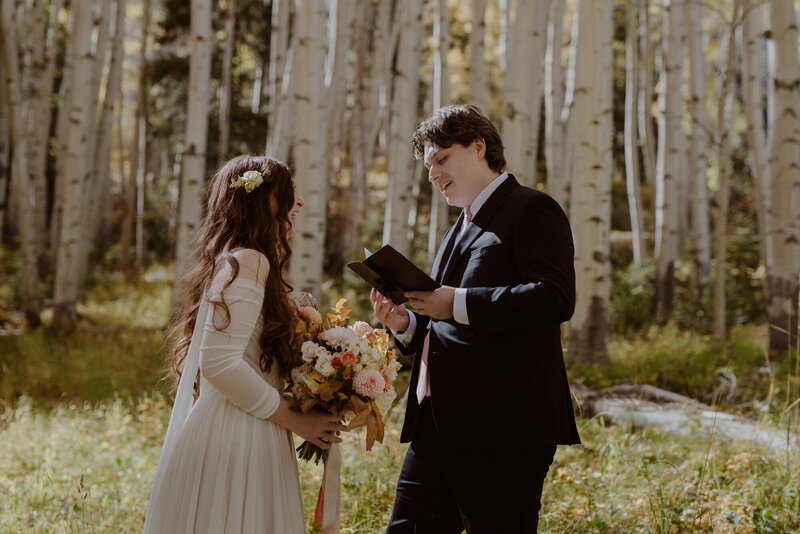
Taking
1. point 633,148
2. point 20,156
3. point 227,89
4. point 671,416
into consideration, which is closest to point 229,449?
point 671,416

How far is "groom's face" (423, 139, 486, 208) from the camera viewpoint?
236cm

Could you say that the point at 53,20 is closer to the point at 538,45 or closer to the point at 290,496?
the point at 538,45

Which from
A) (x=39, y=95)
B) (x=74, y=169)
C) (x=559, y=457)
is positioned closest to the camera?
(x=559, y=457)

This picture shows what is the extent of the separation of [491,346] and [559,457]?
2.41m

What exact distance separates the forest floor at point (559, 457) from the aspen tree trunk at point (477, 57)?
5.05 metres

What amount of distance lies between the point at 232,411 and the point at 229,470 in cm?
19

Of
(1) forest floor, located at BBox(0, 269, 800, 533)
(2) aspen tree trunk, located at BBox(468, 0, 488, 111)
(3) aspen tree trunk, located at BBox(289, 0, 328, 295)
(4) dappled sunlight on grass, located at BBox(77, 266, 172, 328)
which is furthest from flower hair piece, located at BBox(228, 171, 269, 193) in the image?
(4) dappled sunlight on grass, located at BBox(77, 266, 172, 328)

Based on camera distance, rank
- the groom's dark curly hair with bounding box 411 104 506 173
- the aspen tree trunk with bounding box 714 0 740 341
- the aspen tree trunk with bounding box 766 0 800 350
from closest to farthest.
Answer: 1. the groom's dark curly hair with bounding box 411 104 506 173
2. the aspen tree trunk with bounding box 766 0 800 350
3. the aspen tree trunk with bounding box 714 0 740 341

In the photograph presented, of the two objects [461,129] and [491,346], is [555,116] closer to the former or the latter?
[461,129]

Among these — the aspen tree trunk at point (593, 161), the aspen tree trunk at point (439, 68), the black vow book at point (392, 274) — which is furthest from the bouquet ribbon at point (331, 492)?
the aspen tree trunk at point (439, 68)

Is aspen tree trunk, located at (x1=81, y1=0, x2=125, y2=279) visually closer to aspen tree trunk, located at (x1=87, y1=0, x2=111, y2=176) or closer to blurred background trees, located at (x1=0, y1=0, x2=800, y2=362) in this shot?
blurred background trees, located at (x1=0, y1=0, x2=800, y2=362)

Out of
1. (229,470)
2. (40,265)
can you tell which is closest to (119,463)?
(229,470)

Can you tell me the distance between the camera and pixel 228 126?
15703 millimetres

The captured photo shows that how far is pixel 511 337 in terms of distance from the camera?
2.16m
